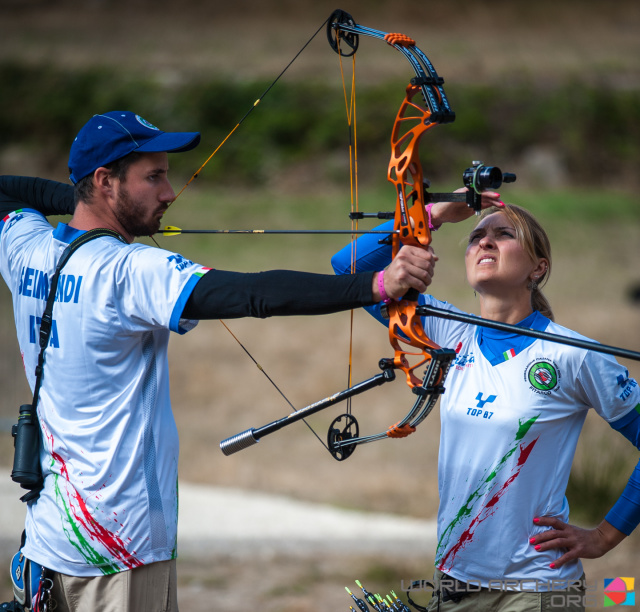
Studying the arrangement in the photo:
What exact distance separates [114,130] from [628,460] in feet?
16.3

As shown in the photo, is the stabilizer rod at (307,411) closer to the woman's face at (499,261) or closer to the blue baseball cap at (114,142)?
the woman's face at (499,261)

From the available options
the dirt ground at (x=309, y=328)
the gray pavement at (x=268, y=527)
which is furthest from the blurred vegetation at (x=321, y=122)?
the gray pavement at (x=268, y=527)

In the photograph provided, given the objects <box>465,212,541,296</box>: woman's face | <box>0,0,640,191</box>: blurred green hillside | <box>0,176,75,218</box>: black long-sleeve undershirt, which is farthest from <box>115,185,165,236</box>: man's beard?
<box>0,0,640,191</box>: blurred green hillside

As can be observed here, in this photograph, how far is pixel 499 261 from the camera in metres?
2.42

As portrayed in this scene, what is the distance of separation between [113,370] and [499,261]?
112 cm

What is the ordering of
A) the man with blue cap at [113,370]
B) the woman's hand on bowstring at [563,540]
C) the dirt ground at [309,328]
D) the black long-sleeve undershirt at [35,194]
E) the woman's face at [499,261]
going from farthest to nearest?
the dirt ground at [309,328], the black long-sleeve undershirt at [35,194], the woman's face at [499,261], the woman's hand on bowstring at [563,540], the man with blue cap at [113,370]

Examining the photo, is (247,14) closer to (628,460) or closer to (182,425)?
(182,425)

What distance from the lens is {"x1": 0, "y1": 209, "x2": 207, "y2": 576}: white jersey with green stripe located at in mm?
1993

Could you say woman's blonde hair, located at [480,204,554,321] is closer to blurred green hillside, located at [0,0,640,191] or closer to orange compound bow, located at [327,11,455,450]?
orange compound bow, located at [327,11,455,450]

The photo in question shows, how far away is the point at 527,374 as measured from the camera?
2.32 m

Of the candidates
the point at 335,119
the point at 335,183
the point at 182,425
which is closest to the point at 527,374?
the point at 182,425

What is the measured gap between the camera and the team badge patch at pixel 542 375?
2279 millimetres

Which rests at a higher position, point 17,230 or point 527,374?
point 17,230

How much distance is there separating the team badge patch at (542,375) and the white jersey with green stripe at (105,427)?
0.97 m
